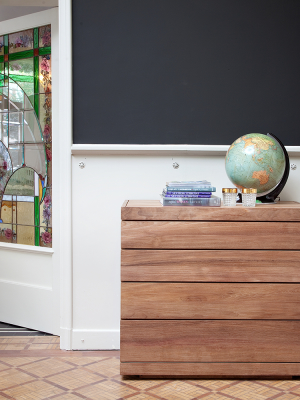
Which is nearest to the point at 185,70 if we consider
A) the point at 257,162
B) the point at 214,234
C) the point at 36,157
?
the point at 257,162

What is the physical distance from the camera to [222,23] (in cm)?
263

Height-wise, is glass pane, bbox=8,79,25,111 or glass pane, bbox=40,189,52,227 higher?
glass pane, bbox=8,79,25,111

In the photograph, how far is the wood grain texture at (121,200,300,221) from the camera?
2215 millimetres

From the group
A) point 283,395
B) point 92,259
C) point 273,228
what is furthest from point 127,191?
point 283,395

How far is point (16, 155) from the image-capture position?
120 inches

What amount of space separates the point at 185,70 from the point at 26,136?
3.76 ft

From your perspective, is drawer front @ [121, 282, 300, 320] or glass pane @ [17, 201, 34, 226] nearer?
drawer front @ [121, 282, 300, 320]

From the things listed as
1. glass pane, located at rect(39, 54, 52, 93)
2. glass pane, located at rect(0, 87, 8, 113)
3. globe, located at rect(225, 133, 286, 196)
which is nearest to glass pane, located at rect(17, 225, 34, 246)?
glass pane, located at rect(0, 87, 8, 113)

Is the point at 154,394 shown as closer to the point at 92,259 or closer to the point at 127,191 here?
the point at 92,259

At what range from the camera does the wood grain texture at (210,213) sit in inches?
87.2

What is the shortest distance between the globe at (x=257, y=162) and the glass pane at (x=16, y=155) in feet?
4.78

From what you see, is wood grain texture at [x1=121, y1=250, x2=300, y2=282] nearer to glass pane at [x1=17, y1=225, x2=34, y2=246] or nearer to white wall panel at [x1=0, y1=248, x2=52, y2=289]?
white wall panel at [x1=0, y1=248, x2=52, y2=289]

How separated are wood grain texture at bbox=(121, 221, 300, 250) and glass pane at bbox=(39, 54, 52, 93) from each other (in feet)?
3.97

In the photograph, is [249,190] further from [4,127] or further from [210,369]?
[4,127]
